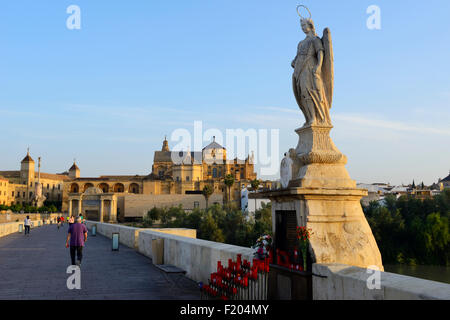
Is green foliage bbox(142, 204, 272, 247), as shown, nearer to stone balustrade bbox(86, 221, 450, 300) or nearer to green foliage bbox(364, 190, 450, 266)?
green foliage bbox(364, 190, 450, 266)

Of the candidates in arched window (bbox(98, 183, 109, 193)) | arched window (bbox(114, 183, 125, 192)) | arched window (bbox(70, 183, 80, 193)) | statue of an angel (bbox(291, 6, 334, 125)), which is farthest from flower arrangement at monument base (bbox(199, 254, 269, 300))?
arched window (bbox(70, 183, 80, 193))

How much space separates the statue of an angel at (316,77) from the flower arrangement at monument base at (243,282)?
7.35 ft

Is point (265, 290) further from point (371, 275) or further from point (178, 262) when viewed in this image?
point (178, 262)

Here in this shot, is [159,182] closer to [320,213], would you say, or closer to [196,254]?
[196,254]

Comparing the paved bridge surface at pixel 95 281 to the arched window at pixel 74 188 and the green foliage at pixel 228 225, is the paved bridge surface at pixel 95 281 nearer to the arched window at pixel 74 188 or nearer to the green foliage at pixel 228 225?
the green foliage at pixel 228 225

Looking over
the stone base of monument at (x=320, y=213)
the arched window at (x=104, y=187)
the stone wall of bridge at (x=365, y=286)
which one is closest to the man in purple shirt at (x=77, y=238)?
the stone base of monument at (x=320, y=213)

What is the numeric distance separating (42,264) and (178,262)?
12.5 ft

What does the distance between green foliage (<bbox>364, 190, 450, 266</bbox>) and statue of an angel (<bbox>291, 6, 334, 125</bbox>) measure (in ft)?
Result: 128

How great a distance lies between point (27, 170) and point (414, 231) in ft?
300

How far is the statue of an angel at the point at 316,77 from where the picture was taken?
5.93 metres

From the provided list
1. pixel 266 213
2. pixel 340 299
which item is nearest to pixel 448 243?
pixel 266 213

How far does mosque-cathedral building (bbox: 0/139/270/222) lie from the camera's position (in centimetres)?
8269

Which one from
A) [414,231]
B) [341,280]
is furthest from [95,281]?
[414,231]

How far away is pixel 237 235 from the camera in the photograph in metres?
49.2
